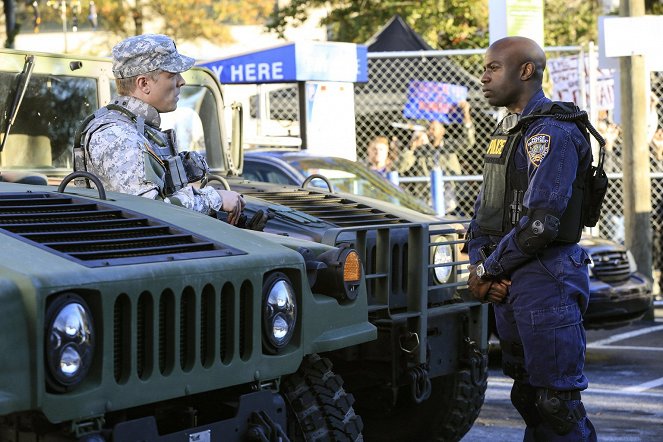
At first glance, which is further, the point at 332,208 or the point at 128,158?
the point at 332,208

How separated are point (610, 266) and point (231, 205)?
555 cm

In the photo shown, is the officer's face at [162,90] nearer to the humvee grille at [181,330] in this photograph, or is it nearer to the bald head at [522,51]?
the bald head at [522,51]

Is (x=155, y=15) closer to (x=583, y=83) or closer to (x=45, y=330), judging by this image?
(x=583, y=83)

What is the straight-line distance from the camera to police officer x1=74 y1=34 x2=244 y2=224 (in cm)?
488

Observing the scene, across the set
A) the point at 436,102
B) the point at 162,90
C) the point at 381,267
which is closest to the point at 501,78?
the point at 381,267

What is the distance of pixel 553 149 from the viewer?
4777 mm

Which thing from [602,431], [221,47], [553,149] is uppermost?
[221,47]

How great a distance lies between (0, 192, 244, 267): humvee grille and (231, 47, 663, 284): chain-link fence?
28.0ft

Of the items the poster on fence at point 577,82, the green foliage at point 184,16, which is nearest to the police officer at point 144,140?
the poster on fence at point 577,82

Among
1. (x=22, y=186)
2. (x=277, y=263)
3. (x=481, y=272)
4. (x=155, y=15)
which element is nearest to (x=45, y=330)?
(x=277, y=263)

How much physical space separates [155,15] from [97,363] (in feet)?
91.6

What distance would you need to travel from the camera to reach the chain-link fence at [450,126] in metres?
13.4

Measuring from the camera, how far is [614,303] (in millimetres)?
9938

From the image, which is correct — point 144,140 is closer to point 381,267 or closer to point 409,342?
point 381,267
